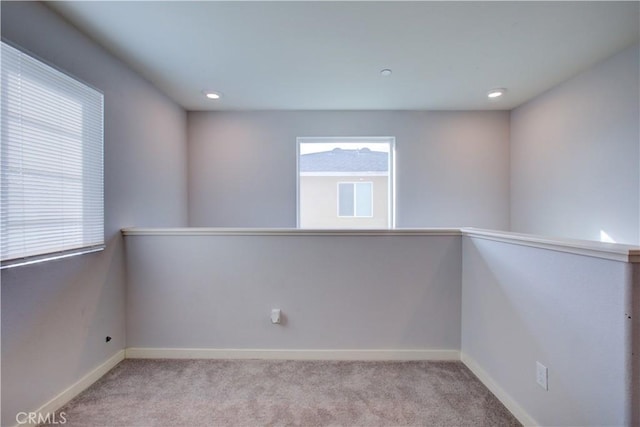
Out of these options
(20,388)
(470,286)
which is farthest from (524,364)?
(20,388)

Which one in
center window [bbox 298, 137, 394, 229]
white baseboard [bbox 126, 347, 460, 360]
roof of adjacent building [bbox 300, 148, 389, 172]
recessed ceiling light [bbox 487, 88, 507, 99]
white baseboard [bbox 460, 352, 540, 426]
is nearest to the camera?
white baseboard [bbox 460, 352, 540, 426]

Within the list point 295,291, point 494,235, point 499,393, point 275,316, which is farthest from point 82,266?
point 499,393

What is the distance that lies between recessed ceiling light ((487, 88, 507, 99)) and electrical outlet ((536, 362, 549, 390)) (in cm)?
254

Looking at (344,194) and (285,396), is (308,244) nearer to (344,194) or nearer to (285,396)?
(285,396)

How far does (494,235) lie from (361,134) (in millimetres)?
2031

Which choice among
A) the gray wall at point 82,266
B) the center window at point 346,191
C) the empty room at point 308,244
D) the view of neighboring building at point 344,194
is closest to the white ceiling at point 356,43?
the empty room at point 308,244

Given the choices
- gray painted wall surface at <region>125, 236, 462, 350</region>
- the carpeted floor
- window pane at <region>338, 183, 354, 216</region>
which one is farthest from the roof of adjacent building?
the carpeted floor

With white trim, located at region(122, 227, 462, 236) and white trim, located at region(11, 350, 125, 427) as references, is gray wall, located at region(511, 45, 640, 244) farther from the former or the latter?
white trim, located at region(11, 350, 125, 427)

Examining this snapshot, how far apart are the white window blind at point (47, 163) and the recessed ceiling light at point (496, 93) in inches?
140

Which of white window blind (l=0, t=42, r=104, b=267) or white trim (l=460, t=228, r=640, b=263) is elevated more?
white window blind (l=0, t=42, r=104, b=267)

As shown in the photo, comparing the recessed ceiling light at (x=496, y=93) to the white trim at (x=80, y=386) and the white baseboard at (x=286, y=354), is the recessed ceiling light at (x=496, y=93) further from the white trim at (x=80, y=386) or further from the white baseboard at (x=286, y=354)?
the white trim at (x=80, y=386)

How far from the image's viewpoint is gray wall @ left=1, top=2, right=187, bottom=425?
1.40m

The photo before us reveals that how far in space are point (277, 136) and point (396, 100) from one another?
4.84ft

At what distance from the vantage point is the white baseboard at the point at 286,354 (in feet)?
6.93
